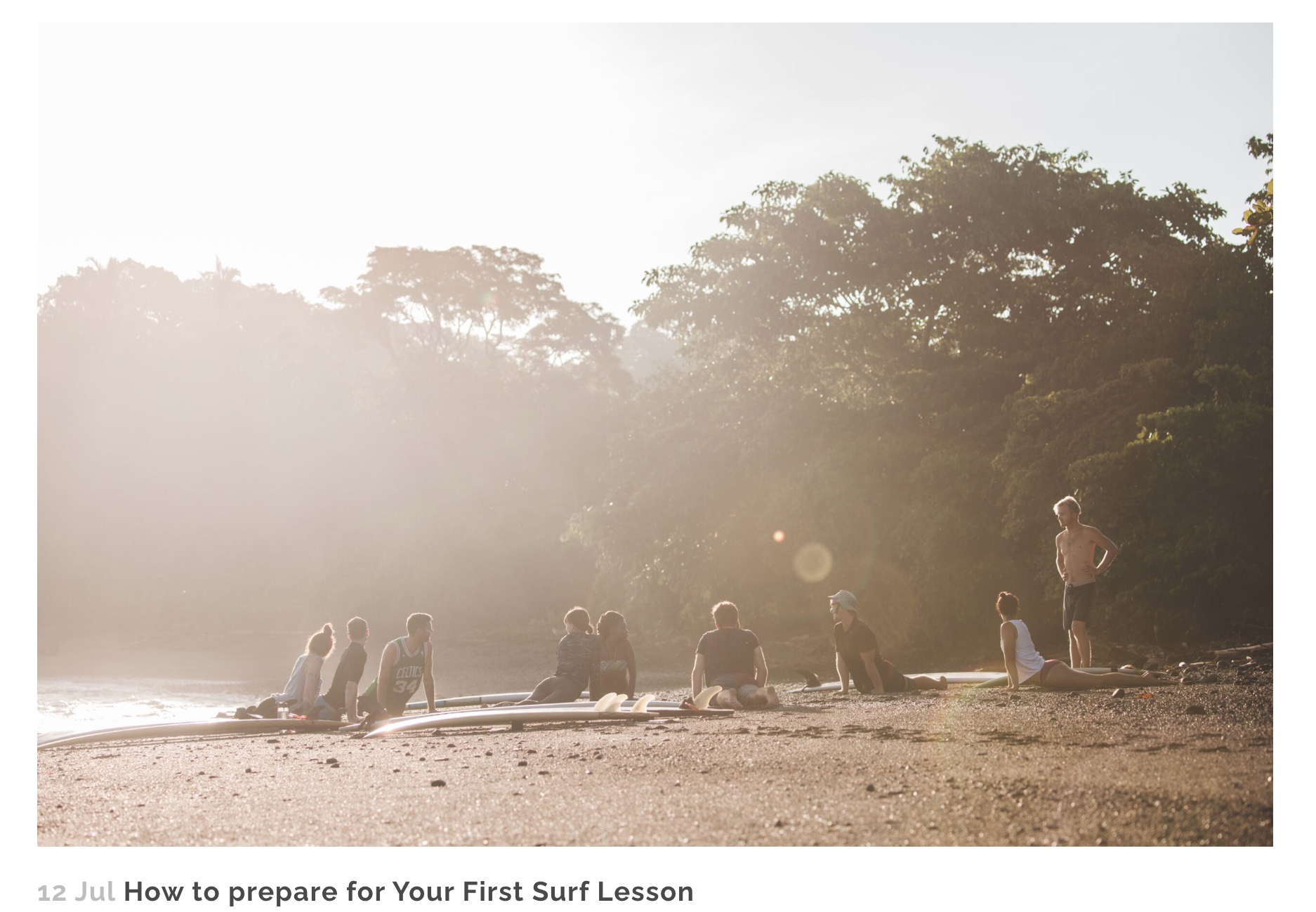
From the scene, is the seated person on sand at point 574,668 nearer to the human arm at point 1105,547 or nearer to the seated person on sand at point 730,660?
the seated person on sand at point 730,660

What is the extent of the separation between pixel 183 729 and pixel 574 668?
11.9 feet

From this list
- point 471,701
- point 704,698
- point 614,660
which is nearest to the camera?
point 704,698

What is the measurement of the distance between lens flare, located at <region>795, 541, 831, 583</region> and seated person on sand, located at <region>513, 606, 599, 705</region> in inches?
420

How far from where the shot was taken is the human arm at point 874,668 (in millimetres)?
10812

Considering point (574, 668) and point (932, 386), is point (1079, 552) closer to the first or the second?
point (574, 668)

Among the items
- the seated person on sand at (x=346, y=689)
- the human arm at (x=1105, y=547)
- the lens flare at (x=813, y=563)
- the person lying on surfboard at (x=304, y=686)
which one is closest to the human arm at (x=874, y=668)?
the human arm at (x=1105, y=547)

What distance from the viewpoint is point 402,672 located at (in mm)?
9680

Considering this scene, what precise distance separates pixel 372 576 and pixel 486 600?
484cm

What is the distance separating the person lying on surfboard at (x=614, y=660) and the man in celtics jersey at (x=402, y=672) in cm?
162

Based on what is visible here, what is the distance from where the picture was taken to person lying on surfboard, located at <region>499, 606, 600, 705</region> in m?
10.2

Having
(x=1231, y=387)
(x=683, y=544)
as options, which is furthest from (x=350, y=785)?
(x=683, y=544)

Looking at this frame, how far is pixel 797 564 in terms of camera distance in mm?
21328

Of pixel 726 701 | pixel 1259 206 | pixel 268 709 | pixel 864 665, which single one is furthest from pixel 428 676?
pixel 1259 206
